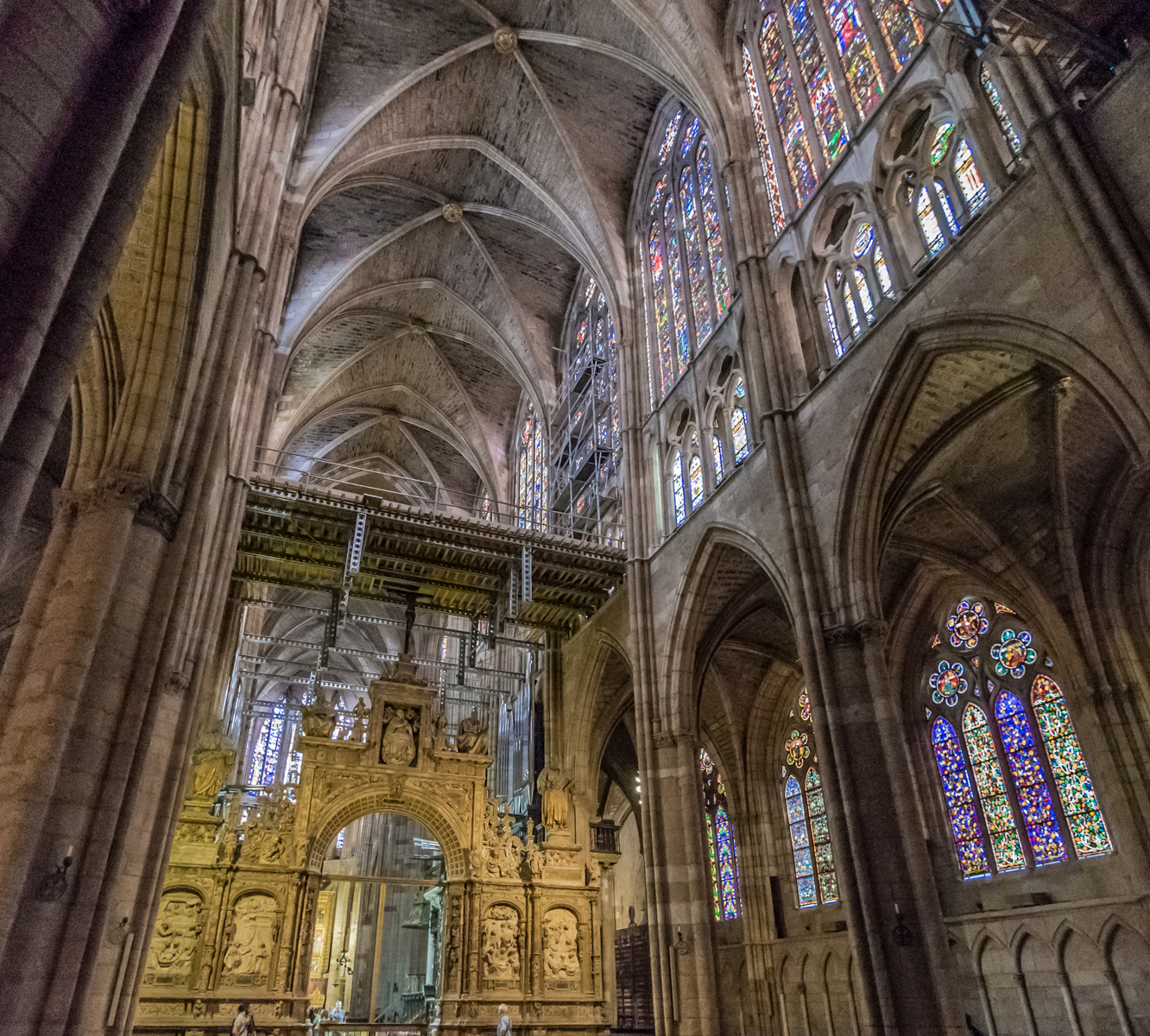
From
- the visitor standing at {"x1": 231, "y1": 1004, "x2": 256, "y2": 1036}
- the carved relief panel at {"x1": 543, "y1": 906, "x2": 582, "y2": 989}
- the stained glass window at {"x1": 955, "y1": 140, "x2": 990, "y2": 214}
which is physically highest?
the stained glass window at {"x1": 955, "y1": 140, "x2": 990, "y2": 214}

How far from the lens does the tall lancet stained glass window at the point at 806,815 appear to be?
56.7 feet

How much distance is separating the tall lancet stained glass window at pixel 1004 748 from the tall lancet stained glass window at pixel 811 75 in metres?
7.96

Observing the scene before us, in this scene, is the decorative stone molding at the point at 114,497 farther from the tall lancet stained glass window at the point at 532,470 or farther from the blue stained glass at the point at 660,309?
the tall lancet stained glass window at the point at 532,470

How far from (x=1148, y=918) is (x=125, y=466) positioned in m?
13.3

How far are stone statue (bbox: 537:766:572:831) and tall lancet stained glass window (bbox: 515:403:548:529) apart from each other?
767 centimetres

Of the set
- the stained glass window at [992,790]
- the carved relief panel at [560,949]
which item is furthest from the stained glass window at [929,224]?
the carved relief panel at [560,949]

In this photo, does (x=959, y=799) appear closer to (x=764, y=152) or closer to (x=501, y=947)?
(x=501, y=947)

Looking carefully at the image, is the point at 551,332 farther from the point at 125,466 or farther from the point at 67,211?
the point at 67,211

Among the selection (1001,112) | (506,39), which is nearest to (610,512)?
(506,39)

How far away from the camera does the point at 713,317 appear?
15.5 m

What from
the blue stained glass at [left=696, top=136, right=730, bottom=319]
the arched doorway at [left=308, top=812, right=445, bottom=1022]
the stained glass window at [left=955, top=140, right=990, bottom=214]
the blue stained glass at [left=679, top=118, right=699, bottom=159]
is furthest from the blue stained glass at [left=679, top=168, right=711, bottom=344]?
the arched doorway at [left=308, top=812, right=445, bottom=1022]

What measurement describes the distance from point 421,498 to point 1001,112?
13.9 meters

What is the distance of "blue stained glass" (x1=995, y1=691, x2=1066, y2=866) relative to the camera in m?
13.2

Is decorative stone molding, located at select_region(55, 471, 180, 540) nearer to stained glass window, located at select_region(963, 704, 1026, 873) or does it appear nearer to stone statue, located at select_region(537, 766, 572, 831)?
stone statue, located at select_region(537, 766, 572, 831)
